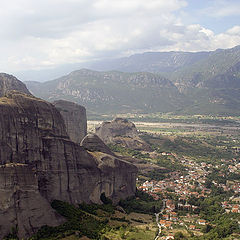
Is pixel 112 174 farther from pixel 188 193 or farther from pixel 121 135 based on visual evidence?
pixel 121 135

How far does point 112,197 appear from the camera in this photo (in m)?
66.8

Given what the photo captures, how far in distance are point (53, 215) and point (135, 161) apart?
2426 inches

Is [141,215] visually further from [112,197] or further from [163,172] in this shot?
[163,172]

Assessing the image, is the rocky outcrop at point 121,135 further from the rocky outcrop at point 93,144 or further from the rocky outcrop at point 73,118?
the rocky outcrop at point 93,144

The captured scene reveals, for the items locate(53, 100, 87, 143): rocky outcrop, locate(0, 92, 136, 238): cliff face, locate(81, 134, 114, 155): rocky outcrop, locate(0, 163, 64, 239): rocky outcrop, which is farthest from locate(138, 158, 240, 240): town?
locate(53, 100, 87, 143): rocky outcrop

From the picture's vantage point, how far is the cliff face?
135 feet

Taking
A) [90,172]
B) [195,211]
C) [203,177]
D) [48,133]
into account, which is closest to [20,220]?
[48,133]

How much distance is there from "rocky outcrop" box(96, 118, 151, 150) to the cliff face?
7637 cm

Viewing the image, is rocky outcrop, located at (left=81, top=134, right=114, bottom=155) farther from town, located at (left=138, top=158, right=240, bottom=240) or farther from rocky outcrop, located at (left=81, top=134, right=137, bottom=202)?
town, located at (left=138, top=158, right=240, bottom=240)

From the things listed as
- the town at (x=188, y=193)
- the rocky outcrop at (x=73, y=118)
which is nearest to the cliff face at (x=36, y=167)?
the town at (x=188, y=193)

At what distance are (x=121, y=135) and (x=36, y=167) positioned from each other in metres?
96.7

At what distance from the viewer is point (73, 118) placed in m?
106

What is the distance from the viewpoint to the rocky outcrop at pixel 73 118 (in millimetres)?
101875

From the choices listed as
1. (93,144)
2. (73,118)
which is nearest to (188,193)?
(93,144)
